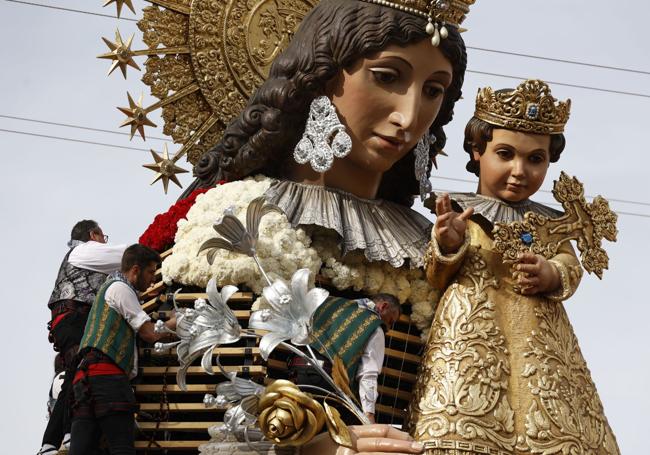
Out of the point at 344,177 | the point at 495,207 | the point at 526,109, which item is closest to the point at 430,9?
the point at 526,109

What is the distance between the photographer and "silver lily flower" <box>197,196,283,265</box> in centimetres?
912

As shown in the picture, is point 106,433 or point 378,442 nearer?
point 378,442

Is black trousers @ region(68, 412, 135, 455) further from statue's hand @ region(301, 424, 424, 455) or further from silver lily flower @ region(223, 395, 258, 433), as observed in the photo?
statue's hand @ region(301, 424, 424, 455)

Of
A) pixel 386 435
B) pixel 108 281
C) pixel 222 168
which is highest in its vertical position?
pixel 222 168

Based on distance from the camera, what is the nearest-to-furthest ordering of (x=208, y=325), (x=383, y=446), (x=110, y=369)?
1. (x=383, y=446)
2. (x=208, y=325)
3. (x=110, y=369)

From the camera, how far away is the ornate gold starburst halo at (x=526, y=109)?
9.71 metres

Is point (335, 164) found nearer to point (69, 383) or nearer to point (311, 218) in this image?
point (311, 218)

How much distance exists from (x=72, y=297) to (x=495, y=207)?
2854 millimetres

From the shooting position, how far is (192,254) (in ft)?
31.7

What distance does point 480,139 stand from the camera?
9844mm

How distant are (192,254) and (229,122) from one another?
1273 millimetres

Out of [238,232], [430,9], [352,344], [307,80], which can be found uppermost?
[430,9]

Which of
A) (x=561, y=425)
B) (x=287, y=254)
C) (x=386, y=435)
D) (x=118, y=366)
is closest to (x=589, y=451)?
(x=561, y=425)

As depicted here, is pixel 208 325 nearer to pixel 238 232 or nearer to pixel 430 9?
pixel 238 232
